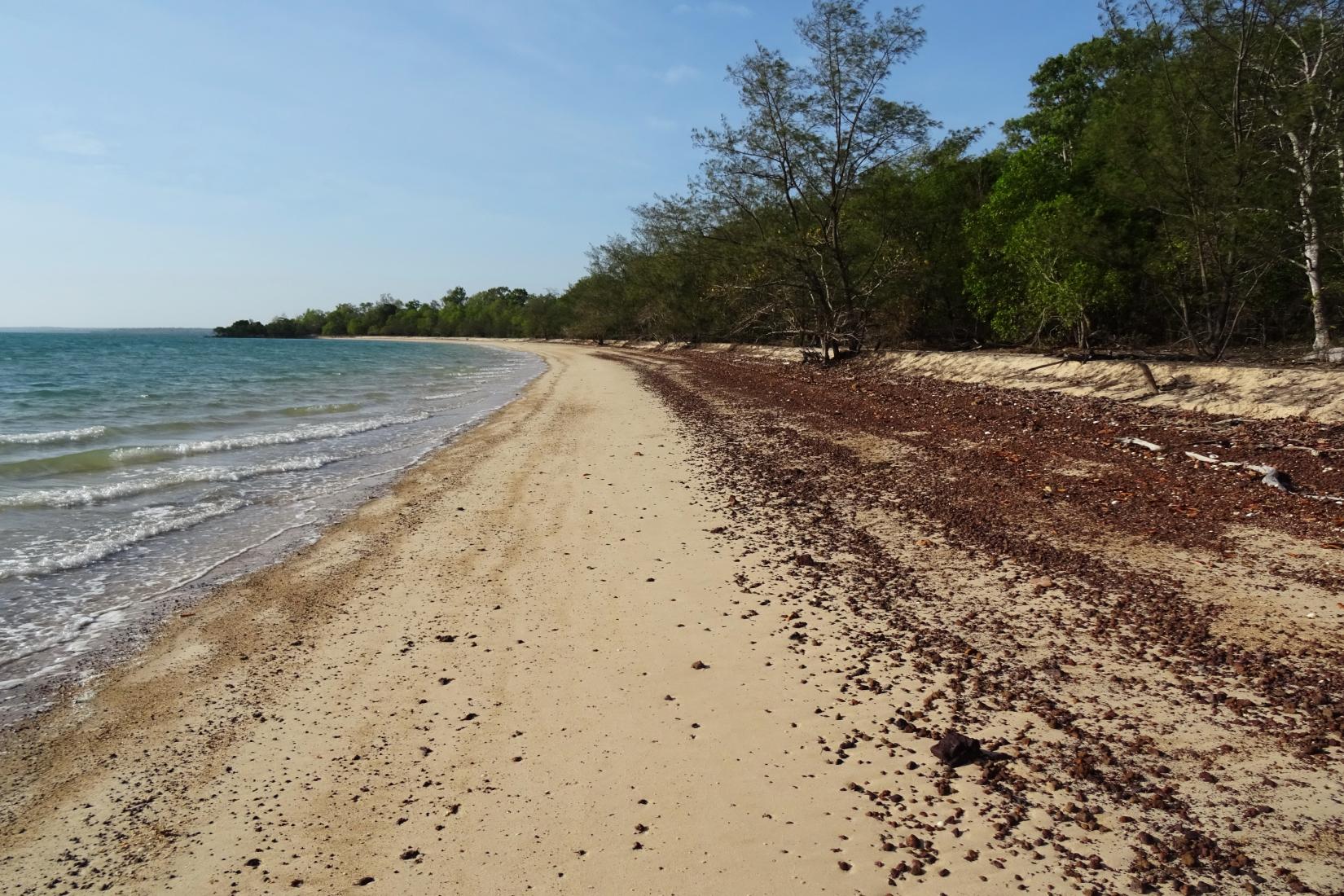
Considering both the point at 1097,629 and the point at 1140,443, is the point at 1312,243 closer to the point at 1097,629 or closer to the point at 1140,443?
the point at 1140,443

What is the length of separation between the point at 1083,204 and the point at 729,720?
834 inches

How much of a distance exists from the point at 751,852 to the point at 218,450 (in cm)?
1375

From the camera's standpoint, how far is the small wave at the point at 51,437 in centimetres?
1436

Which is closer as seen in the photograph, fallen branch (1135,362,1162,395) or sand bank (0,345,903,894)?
sand bank (0,345,903,894)

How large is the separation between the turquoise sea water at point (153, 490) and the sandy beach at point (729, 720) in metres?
0.70

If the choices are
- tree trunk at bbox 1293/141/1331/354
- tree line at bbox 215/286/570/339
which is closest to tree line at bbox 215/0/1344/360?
tree trunk at bbox 1293/141/1331/354

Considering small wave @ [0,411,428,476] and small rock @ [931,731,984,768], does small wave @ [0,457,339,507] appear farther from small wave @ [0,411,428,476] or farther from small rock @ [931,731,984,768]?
small rock @ [931,731,984,768]

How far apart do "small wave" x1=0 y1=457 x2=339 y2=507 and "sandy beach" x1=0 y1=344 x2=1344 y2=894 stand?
4473 mm

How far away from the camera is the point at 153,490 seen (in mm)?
10016

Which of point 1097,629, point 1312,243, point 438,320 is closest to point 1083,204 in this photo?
point 1312,243

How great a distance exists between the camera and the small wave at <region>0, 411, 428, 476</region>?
38.5ft

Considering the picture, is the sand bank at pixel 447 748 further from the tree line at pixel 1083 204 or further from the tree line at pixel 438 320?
the tree line at pixel 438 320

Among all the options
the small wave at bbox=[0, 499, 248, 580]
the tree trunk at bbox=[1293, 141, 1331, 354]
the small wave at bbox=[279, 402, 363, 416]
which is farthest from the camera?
the small wave at bbox=[279, 402, 363, 416]

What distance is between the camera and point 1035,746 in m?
3.49
